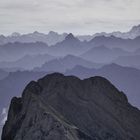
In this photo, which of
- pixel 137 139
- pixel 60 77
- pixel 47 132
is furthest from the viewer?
pixel 60 77

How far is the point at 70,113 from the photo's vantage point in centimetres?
16625

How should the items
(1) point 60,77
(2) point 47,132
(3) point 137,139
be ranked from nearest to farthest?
(2) point 47,132 → (3) point 137,139 → (1) point 60,77

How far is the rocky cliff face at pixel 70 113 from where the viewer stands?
144 metres

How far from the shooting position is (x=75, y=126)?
507ft

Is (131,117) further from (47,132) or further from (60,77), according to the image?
(47,132)

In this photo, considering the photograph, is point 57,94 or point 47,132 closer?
point 47,132

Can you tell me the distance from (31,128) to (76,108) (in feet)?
92.2

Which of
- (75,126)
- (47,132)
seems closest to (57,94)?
(75,126)

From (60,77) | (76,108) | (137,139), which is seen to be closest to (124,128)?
(137,139)

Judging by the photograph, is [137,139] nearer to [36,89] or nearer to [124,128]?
[124,128]

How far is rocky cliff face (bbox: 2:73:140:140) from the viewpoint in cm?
14412

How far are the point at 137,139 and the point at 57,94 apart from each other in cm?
3654

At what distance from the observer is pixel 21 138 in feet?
481

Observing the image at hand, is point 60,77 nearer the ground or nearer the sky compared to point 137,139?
nearer the sky
